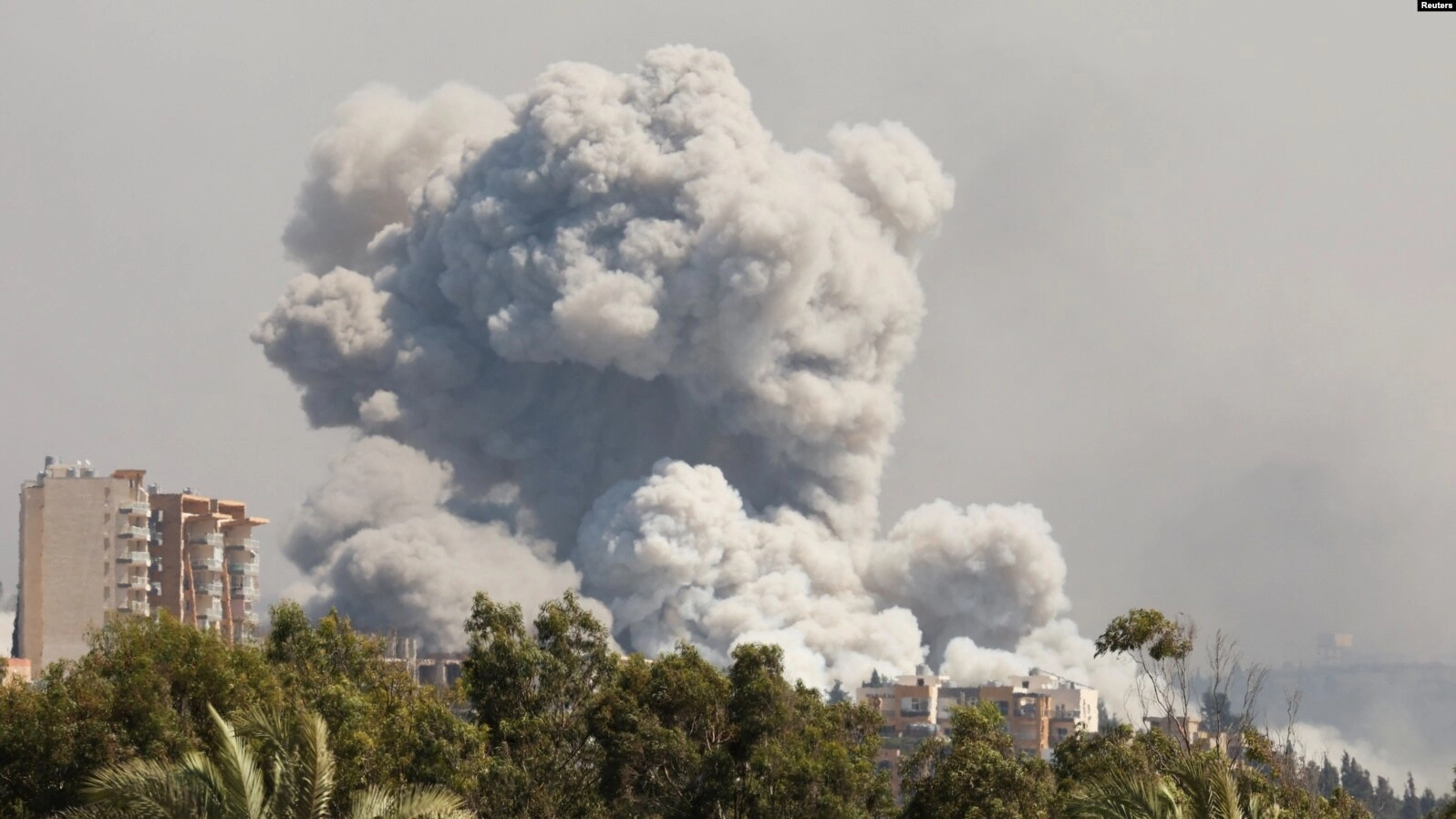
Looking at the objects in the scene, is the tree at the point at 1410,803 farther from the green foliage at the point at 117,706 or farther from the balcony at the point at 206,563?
the green foliage at the point at 117,706

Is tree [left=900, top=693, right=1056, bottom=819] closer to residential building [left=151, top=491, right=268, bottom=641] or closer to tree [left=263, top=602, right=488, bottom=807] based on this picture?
tree [left=263, top=602, right=488, bottom=807]

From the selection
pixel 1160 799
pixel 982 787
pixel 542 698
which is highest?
pixel 542 698

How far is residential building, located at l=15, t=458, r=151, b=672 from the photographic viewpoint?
88.1 m

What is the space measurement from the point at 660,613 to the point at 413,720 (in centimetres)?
→ 5848

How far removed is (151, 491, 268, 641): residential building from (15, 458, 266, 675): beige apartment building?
2.2 inches

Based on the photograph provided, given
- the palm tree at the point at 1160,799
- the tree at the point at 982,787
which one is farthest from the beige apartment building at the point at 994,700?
the palm tree at the point at 1160,799

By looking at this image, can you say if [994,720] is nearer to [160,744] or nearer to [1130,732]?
[1130,732]

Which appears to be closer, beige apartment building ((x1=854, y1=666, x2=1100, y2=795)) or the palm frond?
the palm frond

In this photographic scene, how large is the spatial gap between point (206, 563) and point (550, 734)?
71.1 m

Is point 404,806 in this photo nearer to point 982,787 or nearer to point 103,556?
point 982,787

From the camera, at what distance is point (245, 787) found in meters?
18.0

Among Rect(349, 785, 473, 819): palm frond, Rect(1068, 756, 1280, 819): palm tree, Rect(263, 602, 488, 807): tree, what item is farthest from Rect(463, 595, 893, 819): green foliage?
Rect(1068, 756, 1280, 819): palm tree

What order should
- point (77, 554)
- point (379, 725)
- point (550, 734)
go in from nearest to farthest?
point (379, 725) < point (550, 734) < point (77, 554)

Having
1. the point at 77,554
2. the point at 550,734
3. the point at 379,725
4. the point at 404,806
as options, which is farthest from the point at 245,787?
the point at 77,554
